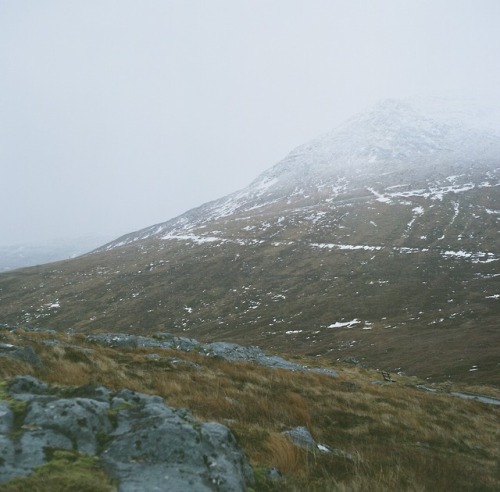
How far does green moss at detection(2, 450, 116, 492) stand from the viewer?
3.38m

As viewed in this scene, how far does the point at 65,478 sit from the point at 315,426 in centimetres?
688

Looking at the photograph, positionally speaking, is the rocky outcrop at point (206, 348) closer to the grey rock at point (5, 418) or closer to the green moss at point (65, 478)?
the grey rock at point (5, 418)

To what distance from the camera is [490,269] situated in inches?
3910

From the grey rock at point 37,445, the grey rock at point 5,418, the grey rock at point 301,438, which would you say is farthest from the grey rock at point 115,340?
the grey rock at point 37,445

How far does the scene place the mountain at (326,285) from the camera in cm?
6306

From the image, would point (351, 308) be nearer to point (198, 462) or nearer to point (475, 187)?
point (198, 462)

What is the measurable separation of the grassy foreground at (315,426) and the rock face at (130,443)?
32 cm

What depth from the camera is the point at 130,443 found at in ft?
15.1

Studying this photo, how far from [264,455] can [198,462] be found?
1636mm

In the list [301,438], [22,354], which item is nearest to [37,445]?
[301,438]

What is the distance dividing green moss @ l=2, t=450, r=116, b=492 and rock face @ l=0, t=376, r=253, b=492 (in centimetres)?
12

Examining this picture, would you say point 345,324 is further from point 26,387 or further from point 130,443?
point 130,443

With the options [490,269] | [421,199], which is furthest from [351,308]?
[421,199]

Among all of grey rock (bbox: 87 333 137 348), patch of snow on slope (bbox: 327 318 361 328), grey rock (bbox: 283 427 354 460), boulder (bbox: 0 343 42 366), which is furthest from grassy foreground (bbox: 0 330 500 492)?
patch of snow on slope (bbox: 327 318 361 328)
